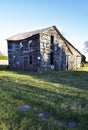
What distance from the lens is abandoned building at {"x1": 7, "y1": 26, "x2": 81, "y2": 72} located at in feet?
118

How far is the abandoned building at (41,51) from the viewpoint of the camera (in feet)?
118

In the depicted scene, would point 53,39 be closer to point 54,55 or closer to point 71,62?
point 54,55

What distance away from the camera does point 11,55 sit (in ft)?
138

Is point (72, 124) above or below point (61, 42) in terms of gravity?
below

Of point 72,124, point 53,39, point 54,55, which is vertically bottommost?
point 72,124

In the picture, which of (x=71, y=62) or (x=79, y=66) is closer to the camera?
(x=71, y=62)

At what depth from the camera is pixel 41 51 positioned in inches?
1404

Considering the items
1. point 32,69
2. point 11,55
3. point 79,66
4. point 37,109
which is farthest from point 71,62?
point 37,109

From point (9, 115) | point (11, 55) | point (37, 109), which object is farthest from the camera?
point (11, 55)

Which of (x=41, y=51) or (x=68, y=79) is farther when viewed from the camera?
(x=41, y=51)

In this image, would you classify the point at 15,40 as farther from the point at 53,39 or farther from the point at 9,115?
the point at 9,115

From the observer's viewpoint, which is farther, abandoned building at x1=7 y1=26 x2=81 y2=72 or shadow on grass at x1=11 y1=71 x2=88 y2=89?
abandoned building at x1=7 y1=26 x2=81 y2=72

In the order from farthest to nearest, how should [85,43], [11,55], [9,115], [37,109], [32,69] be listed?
[85,43] < [11,55] < [32,69] < [37,109] < [9,115]

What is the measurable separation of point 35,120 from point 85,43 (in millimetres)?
79008
